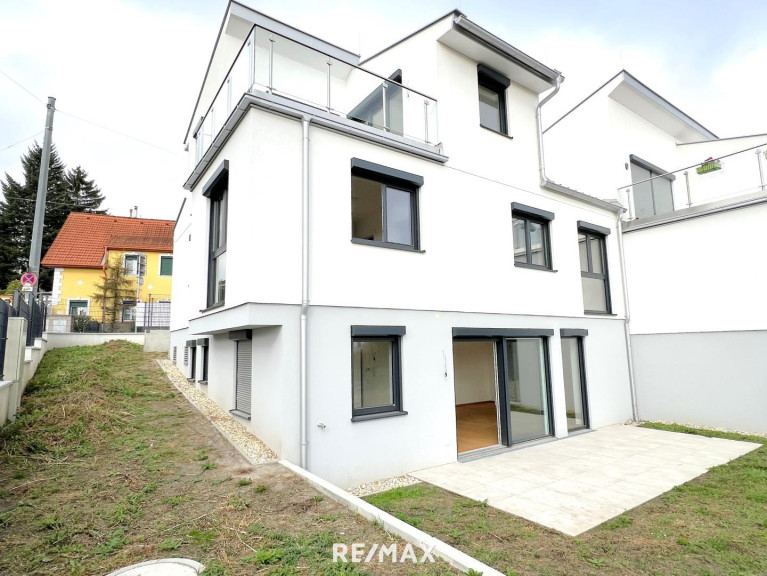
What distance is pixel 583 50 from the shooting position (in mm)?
11914

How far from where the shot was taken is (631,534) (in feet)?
14.2

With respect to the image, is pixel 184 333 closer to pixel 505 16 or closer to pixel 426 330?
pixel 426 330

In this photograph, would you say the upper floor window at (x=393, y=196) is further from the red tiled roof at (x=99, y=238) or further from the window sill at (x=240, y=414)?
the red tiled roof at (x=99, y=238)

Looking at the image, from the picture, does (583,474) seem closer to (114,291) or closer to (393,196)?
(393,196)

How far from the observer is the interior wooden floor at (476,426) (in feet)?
27.2

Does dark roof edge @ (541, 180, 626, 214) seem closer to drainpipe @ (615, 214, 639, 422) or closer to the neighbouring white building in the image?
drainpipe @ (615, 214, 639, 422)

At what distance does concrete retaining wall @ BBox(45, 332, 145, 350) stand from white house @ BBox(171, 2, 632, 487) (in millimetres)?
7503

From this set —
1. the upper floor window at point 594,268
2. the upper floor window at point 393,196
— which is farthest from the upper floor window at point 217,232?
the upper floor window at point 594,268


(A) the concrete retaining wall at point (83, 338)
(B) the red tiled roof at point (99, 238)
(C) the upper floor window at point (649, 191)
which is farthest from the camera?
(B) the red tiled roof at point (99, 238)

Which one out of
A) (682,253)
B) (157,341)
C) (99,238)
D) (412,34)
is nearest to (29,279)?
(157,341)

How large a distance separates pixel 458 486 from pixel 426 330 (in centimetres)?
246

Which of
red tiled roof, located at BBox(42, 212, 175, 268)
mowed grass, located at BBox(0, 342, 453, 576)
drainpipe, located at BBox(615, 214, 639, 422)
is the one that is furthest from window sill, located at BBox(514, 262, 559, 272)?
red tiled roof, located at BBox(42, 212, 175, 268)

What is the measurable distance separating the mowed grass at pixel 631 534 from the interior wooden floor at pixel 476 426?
2.80m

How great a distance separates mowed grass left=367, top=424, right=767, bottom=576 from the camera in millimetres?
3691
